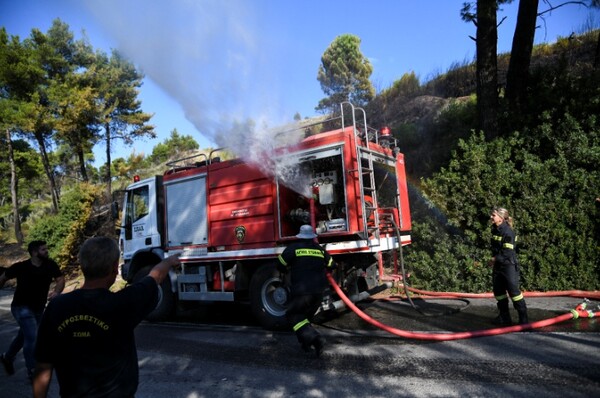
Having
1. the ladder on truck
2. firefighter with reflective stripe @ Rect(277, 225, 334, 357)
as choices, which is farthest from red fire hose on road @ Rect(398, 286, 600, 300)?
firefighter with reflective stripe @ Rect(277, 225, 334, 357)

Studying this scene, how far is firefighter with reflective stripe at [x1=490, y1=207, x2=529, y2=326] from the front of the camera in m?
5.48

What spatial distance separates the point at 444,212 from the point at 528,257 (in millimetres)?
1756

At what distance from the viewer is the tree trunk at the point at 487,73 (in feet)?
30.9

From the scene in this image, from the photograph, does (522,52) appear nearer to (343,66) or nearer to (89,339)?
(89,339)

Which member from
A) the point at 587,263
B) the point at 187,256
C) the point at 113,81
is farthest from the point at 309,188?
the point at 113,81

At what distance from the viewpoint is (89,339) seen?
2055mm

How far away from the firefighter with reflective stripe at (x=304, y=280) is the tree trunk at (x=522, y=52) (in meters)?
7.16

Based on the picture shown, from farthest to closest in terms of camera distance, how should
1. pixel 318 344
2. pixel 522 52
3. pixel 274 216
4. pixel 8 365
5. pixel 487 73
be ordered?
pixel 522 52 → pixel 487 73 → pixel 274 216 → pixel 8 365 → pixel 318 344

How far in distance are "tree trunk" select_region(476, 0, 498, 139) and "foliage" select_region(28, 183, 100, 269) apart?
1564cm

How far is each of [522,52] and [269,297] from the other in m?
8.48

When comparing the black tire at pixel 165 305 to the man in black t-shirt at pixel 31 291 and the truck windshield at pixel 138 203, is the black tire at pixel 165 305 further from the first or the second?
the man in black t-shirt at pixel 31 291

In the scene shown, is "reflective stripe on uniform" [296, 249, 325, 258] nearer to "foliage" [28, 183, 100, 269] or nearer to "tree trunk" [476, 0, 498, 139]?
"tree trunk" [476, 0, 498, 139]

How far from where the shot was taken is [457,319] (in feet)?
20.2

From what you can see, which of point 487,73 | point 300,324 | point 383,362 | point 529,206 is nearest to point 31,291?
point 300,324
